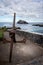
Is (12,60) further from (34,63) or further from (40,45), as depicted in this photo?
(40,45)

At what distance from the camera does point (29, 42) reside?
7195 mm

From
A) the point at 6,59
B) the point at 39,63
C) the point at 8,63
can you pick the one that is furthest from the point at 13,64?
the point at 39,63

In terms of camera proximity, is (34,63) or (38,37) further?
(38,37)

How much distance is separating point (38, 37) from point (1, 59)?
7.90 ft

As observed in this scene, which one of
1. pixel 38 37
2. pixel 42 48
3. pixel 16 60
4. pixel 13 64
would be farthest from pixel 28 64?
pixel 38 37

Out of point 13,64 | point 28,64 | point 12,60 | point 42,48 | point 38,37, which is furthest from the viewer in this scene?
point 38,37

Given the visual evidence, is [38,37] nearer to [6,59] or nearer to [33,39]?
[33,39]

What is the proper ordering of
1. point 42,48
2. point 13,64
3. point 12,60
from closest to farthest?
point 13,64
point 12,60
point 42,48

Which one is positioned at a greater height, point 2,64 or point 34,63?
point 34,63

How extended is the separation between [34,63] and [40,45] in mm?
3609

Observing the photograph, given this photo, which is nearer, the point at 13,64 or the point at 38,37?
the point at 13,64

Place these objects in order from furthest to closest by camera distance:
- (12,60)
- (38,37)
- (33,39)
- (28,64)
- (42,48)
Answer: (33,39) → (38,37) → (42,48) → (12,60) → (28,64)

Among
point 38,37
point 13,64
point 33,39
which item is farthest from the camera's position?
point 33,39

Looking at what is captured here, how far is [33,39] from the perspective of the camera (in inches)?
276
